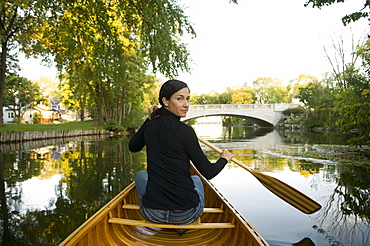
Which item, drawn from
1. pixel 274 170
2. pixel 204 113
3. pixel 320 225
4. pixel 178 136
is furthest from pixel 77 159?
pixel 204 113

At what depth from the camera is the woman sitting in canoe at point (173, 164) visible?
6.93ft

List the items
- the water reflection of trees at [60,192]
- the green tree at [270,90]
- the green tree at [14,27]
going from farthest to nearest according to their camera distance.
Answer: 1. the green tree at [270,90]
2. the green tree at [14,27]
3. the water reflection of trees at [60,192]

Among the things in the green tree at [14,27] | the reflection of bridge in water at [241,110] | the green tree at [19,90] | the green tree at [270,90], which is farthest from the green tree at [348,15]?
the green tree at [270,90]

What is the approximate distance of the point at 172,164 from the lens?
2.12 metres

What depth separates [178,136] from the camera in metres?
2.11

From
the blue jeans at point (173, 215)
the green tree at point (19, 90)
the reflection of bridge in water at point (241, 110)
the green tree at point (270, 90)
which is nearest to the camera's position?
the blue jeans at point (173, 215)

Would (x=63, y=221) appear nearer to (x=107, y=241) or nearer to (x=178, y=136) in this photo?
(x=107, y=241)

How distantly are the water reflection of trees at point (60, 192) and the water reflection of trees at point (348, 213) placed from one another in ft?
9.43

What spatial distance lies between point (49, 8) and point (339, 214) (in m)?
9.15

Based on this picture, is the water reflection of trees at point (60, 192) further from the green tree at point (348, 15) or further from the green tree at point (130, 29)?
the green tree at point (348, 15)

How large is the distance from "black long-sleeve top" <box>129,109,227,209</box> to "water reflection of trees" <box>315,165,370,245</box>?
200 cm

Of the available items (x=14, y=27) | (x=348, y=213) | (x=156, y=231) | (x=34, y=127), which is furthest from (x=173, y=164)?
(x=34, y=127)

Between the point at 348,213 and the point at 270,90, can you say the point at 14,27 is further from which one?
the point at 270,90

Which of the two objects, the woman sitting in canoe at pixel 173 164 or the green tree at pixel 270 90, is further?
the green tree at pixel 270 90
